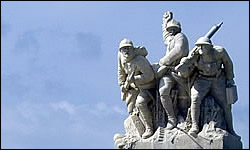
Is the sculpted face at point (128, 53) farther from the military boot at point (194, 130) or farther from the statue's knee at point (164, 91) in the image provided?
the military boot at point (194, 130)

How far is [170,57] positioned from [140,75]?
920 millimetres

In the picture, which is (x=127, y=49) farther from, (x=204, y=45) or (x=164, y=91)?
(x=204, y=45)

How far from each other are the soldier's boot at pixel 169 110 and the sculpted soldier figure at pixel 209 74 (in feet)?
1.78

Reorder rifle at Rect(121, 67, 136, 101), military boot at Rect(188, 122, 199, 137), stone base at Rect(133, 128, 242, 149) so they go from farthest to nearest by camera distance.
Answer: rifle at Rect(121, 67, 136, 101), military boot at Rect(188, 122, 199, 137), stone base at Rect(133, 128, 242, 149)

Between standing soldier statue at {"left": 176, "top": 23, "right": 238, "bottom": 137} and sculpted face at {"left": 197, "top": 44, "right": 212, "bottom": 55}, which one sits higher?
sculpted face at {"left": 197, "top": 44, "right": 212, "bottom": 55}

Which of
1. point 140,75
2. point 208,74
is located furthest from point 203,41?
point 140,75

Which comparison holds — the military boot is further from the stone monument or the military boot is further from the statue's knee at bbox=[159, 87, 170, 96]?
the statue's knee at bbox=[159, 87, 170, 96]

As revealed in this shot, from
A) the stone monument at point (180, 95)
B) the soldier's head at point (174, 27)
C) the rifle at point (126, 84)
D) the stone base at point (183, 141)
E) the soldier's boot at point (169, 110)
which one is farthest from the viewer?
the soldier's head at point (174, 27)

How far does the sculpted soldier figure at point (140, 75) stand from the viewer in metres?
36.5

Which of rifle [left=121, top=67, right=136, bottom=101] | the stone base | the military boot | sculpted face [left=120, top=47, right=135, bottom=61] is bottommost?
the stone base

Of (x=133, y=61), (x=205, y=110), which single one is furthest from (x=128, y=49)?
(x=205, y=110)

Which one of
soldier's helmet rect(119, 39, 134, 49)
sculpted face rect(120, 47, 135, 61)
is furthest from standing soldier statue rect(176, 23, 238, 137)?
soldier's helmet rect(119, 39, 134, 49)

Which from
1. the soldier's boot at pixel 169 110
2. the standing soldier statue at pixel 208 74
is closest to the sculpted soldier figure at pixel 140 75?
the soldier's boot at pixel 169 110

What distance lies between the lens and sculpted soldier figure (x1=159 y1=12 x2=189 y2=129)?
119 feet
